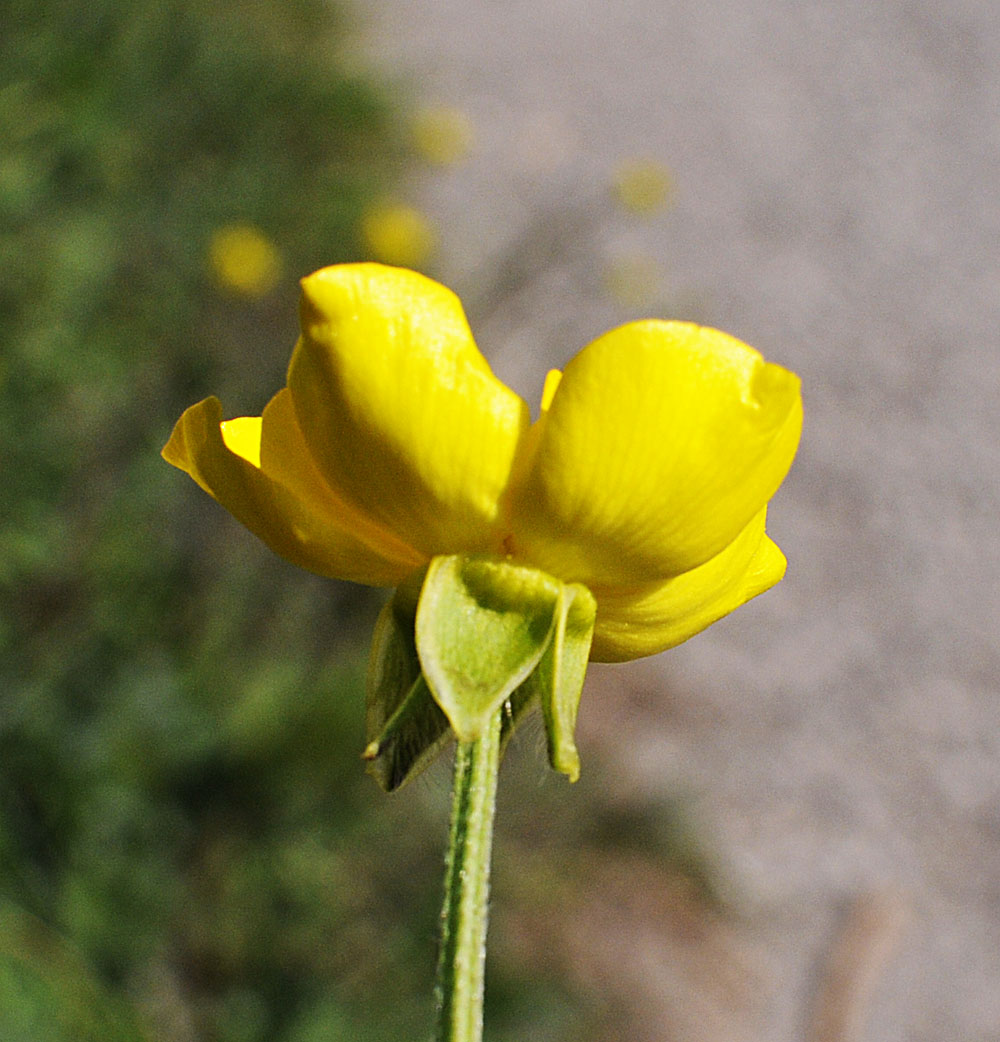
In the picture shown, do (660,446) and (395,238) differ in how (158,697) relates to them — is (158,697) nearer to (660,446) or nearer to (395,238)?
(395,238)

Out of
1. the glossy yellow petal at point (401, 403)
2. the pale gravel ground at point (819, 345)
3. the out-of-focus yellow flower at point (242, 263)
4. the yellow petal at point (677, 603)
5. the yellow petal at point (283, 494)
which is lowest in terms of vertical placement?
the pale gravel ground at point (819, 345)

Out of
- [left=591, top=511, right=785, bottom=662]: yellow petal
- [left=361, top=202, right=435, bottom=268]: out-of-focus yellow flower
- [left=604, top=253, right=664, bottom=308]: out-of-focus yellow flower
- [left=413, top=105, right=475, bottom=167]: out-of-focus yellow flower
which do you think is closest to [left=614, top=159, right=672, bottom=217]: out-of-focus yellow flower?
[left=604, top=253, right=664, bottom=308]: out-of-focus yellow flower

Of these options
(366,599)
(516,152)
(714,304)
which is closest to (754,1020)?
(366,599)

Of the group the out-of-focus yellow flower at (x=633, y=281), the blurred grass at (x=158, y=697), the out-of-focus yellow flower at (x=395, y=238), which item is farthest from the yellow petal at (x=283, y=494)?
the out-of-focus yellow flower at (x=633, y=281)

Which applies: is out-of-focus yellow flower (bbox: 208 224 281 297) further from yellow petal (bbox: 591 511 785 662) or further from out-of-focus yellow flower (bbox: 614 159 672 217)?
yellow petal (bbox: 591 511 785 662)

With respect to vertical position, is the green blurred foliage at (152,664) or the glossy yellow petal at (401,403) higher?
the glossy yellow petal at (401,403)

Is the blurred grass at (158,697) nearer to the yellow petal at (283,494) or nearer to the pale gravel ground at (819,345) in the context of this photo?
the pale gravel ground at (819,345)

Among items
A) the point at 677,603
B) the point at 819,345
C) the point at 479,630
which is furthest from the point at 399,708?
the point at 819,345
